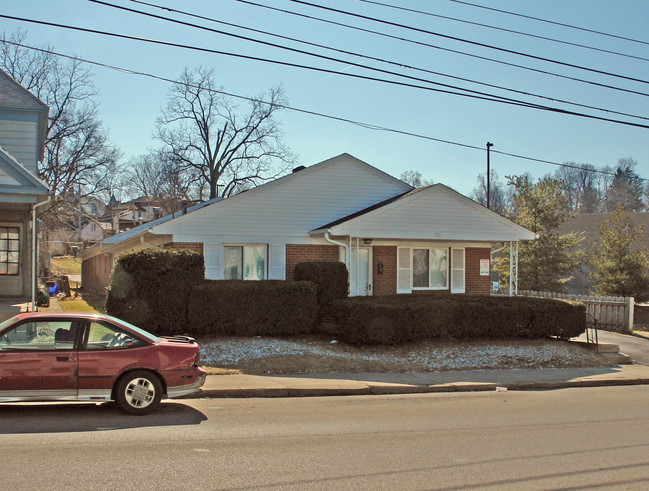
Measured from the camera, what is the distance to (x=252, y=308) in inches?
591

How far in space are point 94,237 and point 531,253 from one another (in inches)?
3172

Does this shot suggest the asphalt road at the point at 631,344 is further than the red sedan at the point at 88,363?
Yes

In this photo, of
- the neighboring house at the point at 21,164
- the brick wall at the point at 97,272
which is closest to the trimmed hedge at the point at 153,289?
the neighboring house at the point at 21,164

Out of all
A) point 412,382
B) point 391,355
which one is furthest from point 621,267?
point 412,382

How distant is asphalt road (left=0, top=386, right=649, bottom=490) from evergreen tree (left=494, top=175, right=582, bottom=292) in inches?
696

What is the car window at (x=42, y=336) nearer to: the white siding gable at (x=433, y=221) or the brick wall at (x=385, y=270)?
the white siding gable at (x=433, y=221)

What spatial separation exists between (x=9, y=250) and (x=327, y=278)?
8.68m

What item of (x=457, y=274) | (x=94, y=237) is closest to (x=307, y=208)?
(x=457, y=274)

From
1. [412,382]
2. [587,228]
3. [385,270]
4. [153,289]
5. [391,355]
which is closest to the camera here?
[412,382]

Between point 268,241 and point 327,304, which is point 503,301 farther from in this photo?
point 268,241

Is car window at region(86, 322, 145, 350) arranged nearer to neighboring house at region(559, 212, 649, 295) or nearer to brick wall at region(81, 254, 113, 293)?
brick wall at region(81, 254, 113, 293)

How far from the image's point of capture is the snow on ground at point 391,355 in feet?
42.0

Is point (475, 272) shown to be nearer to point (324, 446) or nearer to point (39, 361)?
point (324, 446)

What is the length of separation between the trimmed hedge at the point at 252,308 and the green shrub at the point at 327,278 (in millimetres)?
1185
